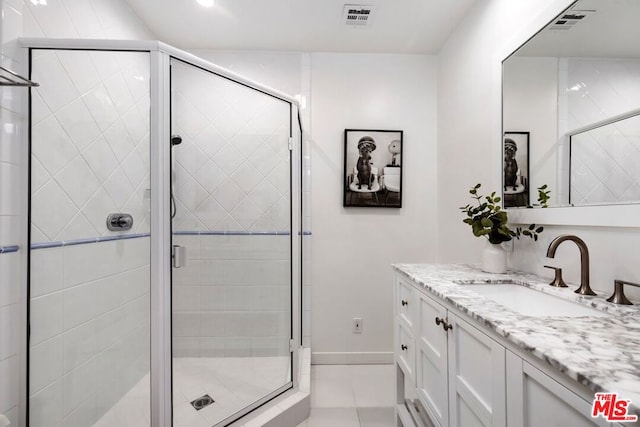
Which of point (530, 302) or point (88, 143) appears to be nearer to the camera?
point (530, 302)

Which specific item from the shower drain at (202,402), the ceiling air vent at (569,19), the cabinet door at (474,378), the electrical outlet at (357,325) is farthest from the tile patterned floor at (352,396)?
the ceiling air vent at (569,19)

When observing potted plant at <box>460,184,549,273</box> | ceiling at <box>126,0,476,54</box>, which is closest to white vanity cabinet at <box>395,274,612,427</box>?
potted plant at <box>460,184,549,273</box>

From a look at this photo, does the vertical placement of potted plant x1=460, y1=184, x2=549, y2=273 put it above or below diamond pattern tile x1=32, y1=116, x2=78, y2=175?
below

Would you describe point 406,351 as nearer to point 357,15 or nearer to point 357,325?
point 357,325

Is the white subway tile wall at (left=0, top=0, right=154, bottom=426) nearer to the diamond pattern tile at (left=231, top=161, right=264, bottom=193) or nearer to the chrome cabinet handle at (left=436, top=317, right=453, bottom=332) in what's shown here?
the diamond pattern tile at (left=231, top=161, right=264, bottom=193)

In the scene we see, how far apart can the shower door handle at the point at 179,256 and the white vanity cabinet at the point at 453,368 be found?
1030mm

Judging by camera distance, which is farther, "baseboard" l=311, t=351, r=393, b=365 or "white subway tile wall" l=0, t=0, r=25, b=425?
"baseboard" l=311, t=351, r=393, b=365

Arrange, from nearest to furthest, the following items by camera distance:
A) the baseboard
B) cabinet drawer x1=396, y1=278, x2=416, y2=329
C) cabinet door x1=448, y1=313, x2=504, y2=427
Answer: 1. cabinet door x1=448, y1=313, x2=504, y2=427
2. cabinet drawer x1=396, y1=278, x2=416, y2=329
3. the baseboard

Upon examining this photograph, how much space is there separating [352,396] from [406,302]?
33.9 inches

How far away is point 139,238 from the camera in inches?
51.2

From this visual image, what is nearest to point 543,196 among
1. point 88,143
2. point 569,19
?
point 569,19

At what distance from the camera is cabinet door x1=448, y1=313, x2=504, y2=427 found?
2.38 feet

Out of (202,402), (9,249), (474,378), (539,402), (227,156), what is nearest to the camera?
(539,402)

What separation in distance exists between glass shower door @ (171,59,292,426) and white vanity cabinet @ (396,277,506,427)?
2.68 ft
